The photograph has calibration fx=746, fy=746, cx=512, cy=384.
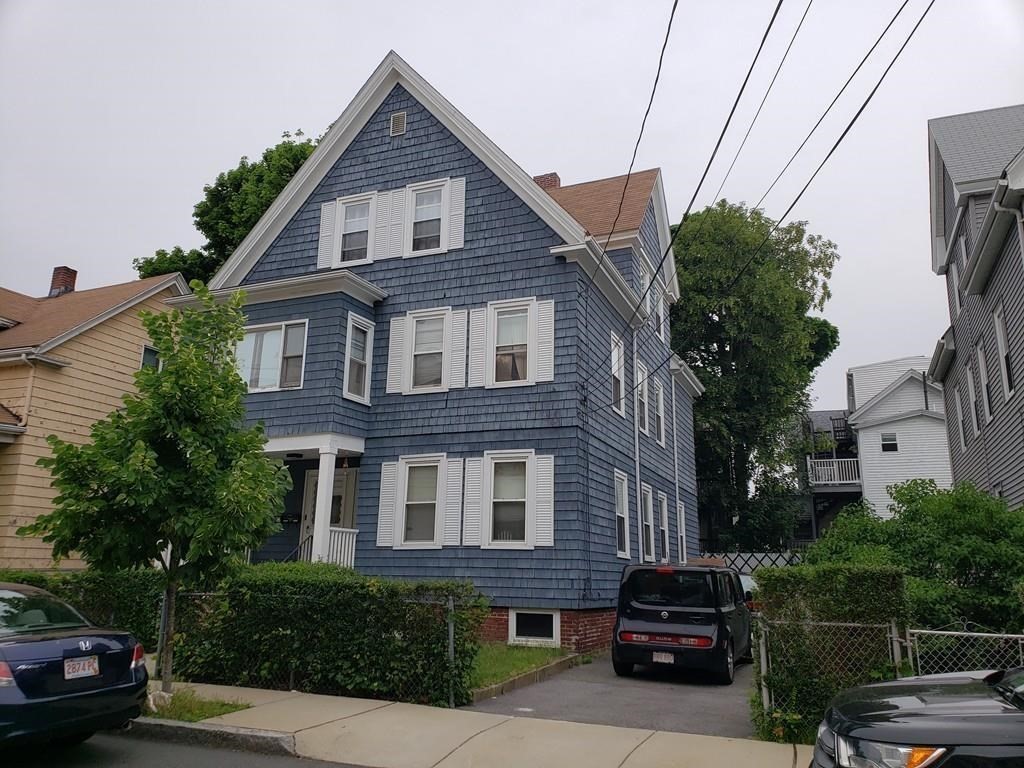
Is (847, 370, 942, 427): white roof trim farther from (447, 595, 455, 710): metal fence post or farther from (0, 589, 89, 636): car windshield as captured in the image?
(0, 589, 89, 636): car windshield

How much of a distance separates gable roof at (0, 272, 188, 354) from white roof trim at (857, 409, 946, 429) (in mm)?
32893

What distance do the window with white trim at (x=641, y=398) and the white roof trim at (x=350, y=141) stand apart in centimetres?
609

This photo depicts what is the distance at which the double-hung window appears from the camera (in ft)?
52.3

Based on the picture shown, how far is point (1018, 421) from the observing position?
45.7 feet

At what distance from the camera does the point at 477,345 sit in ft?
51.1

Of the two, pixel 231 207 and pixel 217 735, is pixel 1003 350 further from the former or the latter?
pixel 231 207

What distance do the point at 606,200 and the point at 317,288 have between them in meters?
8.30

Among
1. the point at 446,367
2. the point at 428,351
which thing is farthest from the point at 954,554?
the point at 428,351

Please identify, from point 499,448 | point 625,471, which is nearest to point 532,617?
point 499,448

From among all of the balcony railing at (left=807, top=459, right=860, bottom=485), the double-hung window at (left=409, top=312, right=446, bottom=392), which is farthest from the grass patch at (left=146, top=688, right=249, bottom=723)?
the balcony railing at (left=807, top=459, right=860, bottom=485)

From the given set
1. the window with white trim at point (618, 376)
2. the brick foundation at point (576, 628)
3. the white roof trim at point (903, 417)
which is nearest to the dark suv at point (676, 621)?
the brick foundation at point (576, 628)

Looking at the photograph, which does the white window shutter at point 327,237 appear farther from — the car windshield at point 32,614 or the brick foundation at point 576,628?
the car windshield at point 32,614

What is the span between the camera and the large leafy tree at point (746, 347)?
31594mm

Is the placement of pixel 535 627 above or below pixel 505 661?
above
